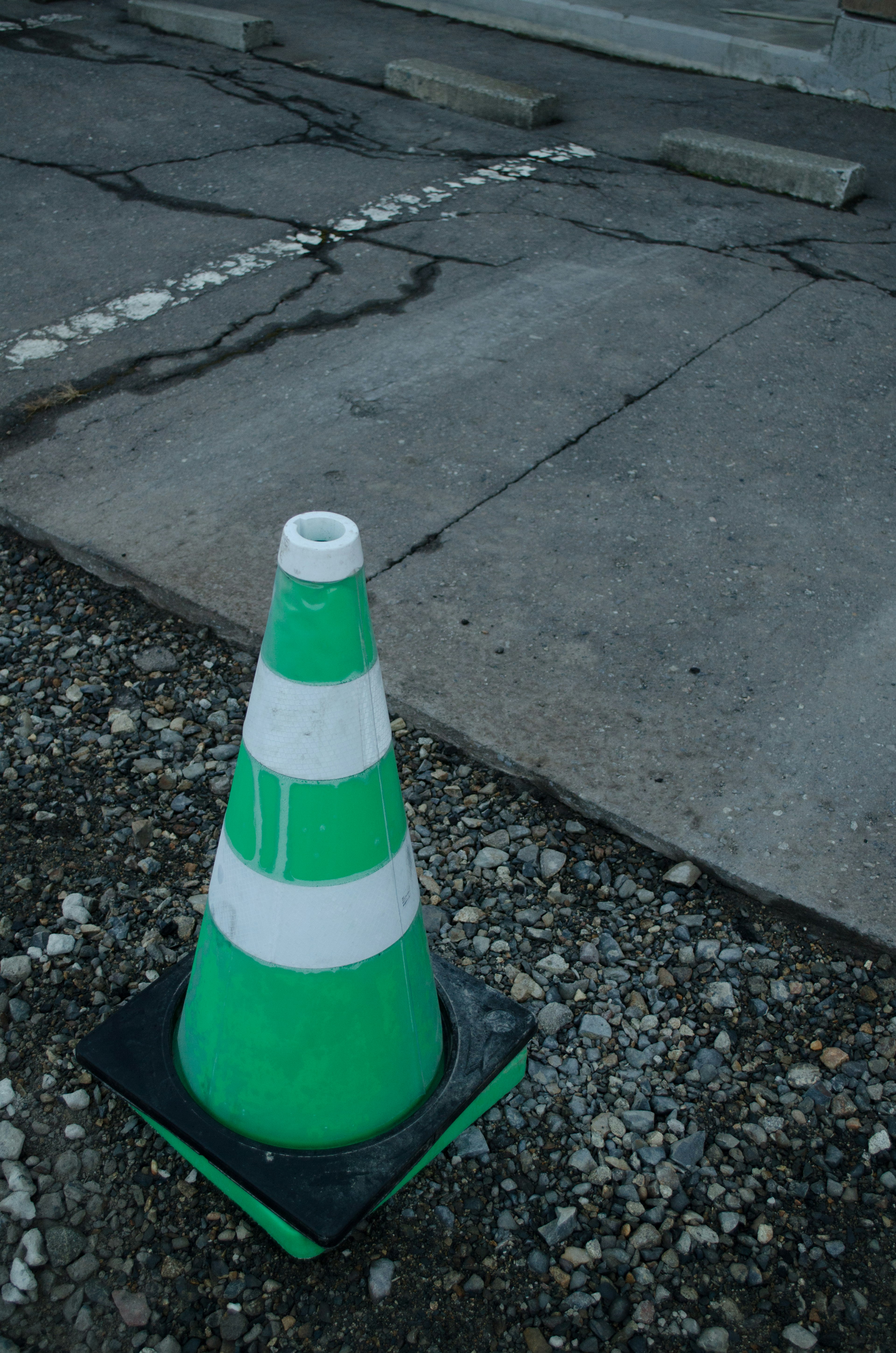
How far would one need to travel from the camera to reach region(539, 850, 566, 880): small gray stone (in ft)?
7.87

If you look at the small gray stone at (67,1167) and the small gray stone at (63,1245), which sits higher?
the small gray stone at (67,1167)

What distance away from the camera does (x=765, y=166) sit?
6.04 m

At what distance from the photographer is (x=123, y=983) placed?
2.13 m

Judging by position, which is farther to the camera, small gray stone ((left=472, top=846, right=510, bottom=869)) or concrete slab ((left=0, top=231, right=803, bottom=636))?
concrete slab ((left=0, top=231, right=803, bottom=636))

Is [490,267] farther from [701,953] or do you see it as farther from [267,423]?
[701,953]

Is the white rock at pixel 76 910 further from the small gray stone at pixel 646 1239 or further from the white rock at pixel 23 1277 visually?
the small gray stone at pixel 646 1239

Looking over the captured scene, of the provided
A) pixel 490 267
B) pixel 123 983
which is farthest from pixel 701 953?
pixel 490 267

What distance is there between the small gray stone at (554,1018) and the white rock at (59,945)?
0.96 metres

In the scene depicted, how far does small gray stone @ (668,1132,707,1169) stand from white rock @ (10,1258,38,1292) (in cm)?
107

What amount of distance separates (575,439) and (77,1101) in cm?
271

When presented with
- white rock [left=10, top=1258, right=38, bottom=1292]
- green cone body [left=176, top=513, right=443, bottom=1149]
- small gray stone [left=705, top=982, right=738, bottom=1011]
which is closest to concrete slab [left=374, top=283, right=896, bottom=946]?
Result: small gray stone [left=705, top=982, right=738, bottom=1011]

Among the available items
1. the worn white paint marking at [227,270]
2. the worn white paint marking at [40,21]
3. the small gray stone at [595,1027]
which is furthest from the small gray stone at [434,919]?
the worn white paint marking at [40,21]

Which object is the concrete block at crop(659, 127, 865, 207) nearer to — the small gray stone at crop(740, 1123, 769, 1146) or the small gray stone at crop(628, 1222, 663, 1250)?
the small gray stone at crop(740, 1123, 769, 1146)

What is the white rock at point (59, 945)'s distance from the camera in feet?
7.13
